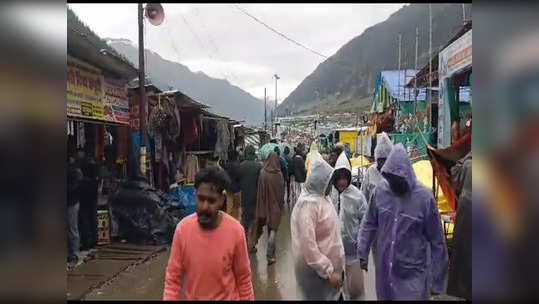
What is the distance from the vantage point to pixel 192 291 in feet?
8.73

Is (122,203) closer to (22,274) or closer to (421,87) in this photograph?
(22,274)

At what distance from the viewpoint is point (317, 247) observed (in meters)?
3.51

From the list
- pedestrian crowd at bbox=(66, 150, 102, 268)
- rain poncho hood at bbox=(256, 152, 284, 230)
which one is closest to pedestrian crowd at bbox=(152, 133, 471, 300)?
rain poncho hood at bbox=(256, 152, 284, 230)

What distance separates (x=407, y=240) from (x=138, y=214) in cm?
572

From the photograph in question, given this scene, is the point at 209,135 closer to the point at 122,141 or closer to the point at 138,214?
the point at 122,141

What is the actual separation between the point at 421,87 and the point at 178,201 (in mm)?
7316

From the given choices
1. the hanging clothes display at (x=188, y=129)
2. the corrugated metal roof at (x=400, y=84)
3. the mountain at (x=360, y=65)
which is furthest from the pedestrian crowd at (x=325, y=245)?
the mountain at (x=360, y=65)

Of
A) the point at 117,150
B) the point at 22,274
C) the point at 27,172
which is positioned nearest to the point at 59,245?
the point at 22,274

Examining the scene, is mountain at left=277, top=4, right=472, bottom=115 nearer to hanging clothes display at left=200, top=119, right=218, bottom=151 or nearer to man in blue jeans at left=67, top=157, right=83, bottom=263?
hanging clothes display at left=200, top=119, right=218, bottom=151

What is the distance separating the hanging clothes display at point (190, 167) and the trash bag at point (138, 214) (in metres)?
3.66

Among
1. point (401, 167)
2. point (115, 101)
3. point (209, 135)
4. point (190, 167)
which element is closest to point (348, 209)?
point (401, 167)

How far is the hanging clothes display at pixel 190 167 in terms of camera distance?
12.1 meters

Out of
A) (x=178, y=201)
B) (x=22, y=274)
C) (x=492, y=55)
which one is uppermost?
(x=492, y=55)

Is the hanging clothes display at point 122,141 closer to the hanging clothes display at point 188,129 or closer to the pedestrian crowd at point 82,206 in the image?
the pedestrian crowd at point 82,206
